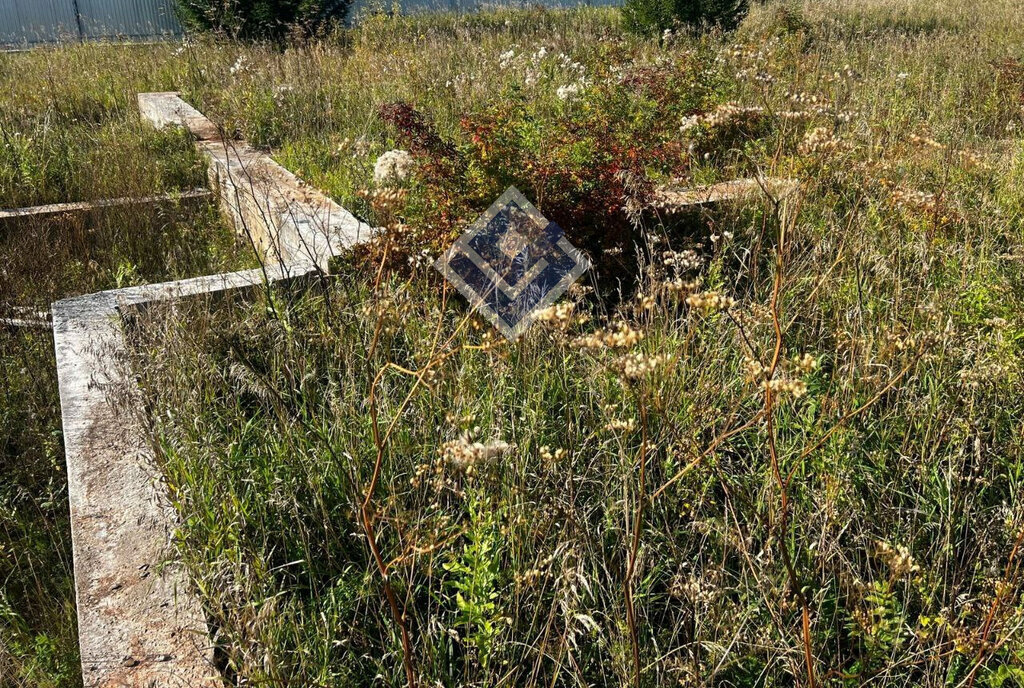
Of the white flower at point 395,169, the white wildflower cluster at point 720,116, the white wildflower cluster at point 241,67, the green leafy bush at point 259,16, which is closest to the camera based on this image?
the white wildflower cluster at point 720,116

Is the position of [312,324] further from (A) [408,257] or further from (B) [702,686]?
(B) [702,686]

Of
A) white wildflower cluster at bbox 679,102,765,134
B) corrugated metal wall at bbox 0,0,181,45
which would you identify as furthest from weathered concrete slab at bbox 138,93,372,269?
corrugated metal wall at bbox 0,0,181,45

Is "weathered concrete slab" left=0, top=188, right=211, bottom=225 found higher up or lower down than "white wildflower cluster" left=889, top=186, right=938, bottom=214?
lower down

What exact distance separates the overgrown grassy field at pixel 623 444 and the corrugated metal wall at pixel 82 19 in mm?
18344

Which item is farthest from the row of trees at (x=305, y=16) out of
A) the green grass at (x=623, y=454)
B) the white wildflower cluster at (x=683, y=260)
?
the white wildflower cluster at (x=683, y=260)

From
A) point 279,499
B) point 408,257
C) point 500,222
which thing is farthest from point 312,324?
point 279,499

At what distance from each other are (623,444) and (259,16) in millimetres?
11195

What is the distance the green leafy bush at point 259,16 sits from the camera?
37.3ft

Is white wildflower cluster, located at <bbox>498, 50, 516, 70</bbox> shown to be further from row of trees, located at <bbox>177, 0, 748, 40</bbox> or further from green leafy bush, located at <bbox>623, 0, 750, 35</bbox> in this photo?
green leafy bush, located at <bbox>623, 0, 750, 35</bbox>

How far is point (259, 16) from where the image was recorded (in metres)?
→ 11.6

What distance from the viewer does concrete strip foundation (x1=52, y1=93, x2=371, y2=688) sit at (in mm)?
1851

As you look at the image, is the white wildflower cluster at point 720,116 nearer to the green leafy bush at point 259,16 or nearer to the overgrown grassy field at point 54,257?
the overgrown grassy field at point 54,257

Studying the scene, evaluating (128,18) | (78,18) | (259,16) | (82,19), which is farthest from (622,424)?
(128,18)

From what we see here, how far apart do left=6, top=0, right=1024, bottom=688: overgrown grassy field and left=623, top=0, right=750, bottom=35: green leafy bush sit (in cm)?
717
